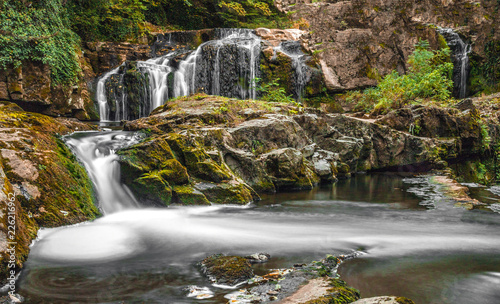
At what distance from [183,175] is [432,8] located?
20.6m

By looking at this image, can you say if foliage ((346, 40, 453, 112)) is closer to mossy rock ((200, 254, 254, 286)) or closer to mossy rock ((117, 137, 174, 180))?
mossy rock ((117, 137, 174, 180))

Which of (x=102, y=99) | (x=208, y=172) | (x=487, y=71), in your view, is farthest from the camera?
(x=487, y=71)

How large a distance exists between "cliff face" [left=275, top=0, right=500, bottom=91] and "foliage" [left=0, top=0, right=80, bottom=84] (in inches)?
490

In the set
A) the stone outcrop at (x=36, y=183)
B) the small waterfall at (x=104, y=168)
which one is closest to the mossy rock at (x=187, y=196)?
the small waterfall at (x=104, y=168)

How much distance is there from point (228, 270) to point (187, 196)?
3544mm

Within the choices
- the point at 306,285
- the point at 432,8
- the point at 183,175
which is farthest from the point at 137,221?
the point at 432,8

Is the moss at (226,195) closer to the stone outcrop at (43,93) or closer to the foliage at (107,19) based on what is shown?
the stone outcrop at (43,93)

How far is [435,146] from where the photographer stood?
41.4ft

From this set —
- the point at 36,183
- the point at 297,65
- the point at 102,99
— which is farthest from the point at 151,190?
the point at 297,65

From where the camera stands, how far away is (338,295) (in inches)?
105

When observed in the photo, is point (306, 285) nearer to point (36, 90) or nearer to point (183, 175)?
point (183, 175)

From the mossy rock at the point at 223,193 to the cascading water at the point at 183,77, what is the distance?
26.3 ft

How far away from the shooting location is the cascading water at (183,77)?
601 inches

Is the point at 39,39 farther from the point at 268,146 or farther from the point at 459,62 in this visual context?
the point at 459,62
